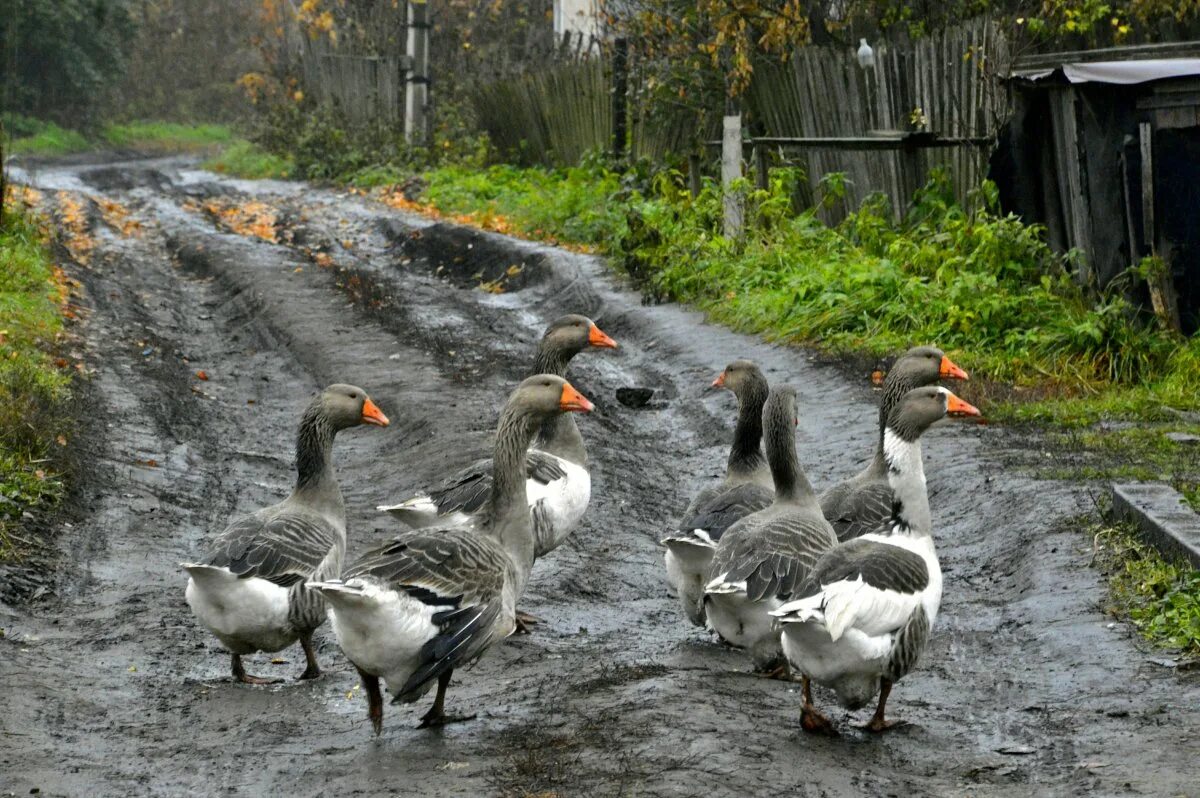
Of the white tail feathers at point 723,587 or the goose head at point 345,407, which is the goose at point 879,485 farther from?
the goose head at point 345,407

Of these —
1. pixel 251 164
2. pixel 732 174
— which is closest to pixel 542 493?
pixel 732 174

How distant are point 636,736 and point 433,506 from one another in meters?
2.70

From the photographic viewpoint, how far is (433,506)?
7.89m

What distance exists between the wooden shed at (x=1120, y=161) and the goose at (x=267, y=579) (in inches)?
295

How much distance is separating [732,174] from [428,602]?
13.1 m

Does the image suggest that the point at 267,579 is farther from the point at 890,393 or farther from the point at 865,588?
the point at 890,393

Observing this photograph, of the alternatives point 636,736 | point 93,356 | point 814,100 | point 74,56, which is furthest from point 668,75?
point 74,56

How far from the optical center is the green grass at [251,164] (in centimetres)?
3709

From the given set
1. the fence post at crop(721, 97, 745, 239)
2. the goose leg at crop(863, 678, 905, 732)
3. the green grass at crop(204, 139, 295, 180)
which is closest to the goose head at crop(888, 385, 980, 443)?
the goose leg at crop(863, 678, 905, 732)

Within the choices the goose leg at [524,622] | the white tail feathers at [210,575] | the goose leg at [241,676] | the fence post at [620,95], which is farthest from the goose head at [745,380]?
the fence post at [620,95]

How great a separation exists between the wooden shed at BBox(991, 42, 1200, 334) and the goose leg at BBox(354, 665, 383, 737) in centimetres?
810

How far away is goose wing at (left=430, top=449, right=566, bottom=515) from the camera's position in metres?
7.73

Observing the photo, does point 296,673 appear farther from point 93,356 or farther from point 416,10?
point 416,10

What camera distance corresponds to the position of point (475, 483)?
7859 mm
